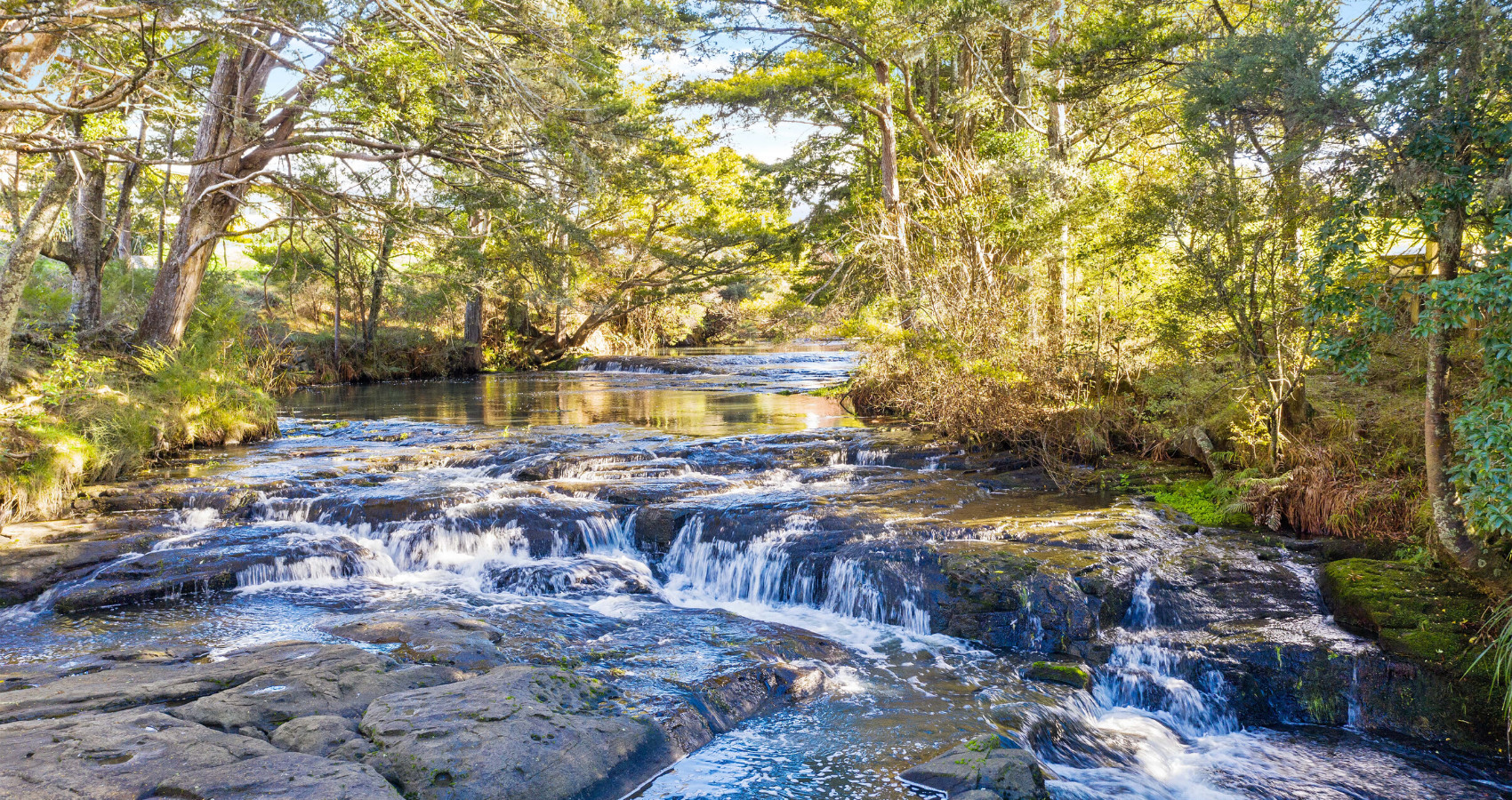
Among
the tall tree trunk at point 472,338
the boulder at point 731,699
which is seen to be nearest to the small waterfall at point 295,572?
the boulder at point 731,699

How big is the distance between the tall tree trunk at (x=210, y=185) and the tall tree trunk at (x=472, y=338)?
14.2 metres

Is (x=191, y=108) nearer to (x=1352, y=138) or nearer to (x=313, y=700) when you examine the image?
(x=313, y=700)

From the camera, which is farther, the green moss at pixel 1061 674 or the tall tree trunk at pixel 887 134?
the tall tree trunk at pixel 887 134

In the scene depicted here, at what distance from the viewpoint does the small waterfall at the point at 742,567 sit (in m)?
8.05

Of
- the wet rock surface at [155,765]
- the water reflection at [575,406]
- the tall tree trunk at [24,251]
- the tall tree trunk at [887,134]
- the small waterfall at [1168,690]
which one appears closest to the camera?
the wet rock surface at [155,765]

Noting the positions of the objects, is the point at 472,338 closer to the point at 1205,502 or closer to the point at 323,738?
the point at 1205,502

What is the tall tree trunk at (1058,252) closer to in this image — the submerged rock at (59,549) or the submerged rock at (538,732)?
the submerged rock at (538,732)

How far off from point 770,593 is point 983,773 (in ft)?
12.2

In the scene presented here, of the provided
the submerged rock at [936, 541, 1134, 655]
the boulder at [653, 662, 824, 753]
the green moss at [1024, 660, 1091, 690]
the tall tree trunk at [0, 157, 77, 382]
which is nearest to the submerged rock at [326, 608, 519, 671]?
the boulder at [653, 662, 824, 753]

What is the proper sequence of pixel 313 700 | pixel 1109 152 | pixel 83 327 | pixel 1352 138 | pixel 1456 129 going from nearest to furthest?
pixel 313 700
pixel 1456 129
pixel 1352 138
pixel 83 327
pixel 1109 152

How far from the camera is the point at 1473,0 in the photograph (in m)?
5.49

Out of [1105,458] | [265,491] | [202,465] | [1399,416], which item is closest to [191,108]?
[202,465]

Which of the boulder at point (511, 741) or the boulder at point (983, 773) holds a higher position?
the boulder at point (511, 741)

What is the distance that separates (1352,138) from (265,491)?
1161 cm
